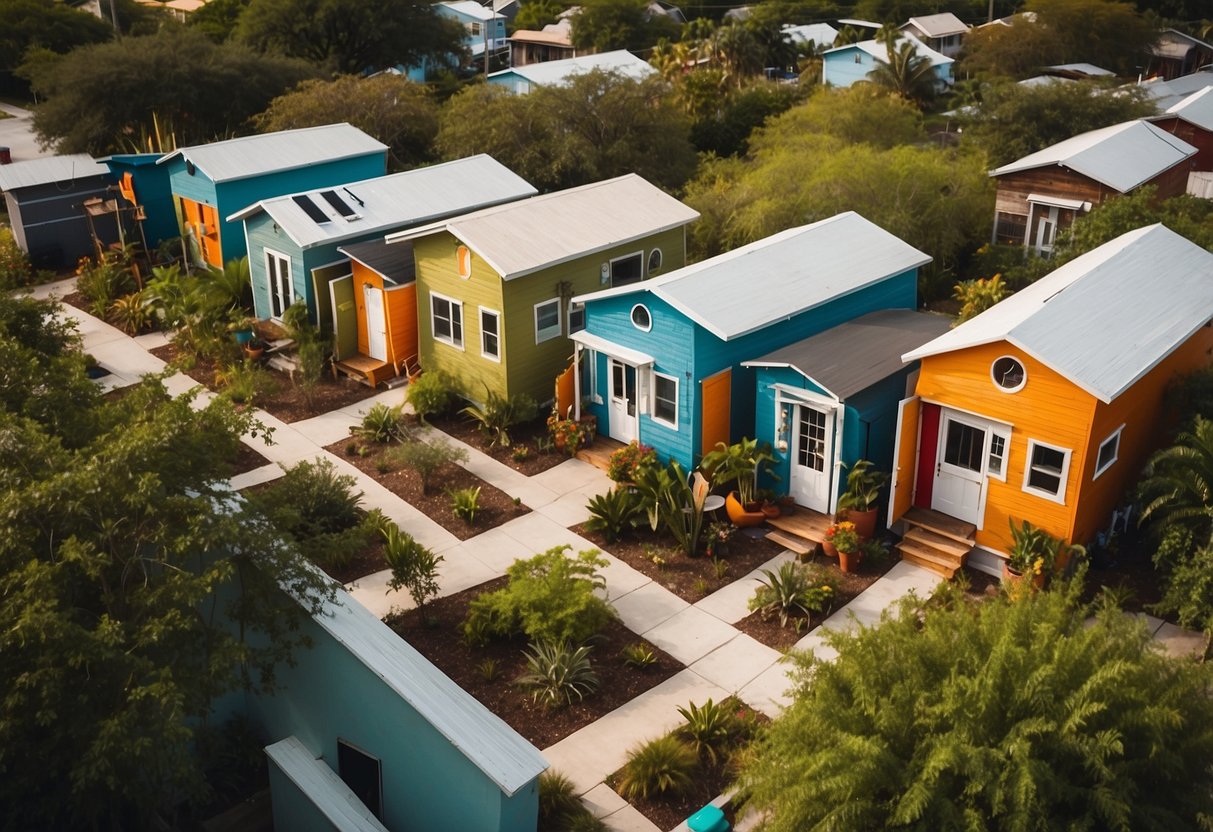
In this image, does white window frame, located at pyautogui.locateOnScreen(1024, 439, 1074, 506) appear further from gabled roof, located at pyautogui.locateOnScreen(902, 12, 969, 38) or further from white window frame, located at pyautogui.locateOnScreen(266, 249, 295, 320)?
gabled roof, located at pyautogui.locateOnScreen(902, 12, 969, 38)

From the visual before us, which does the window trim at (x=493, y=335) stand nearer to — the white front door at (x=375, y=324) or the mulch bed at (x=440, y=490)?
the mulch bed at (x=440, y=490)

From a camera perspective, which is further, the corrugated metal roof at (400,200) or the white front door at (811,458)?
the corrugated metal roof at (400,200)

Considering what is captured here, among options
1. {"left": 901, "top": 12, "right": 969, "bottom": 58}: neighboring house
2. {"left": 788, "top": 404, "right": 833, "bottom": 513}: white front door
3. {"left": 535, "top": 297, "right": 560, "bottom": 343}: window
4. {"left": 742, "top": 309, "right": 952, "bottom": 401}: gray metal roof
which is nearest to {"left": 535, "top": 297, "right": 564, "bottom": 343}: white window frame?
{"left": 535, "top": 297, "right": 560, "bottom": 343}: window

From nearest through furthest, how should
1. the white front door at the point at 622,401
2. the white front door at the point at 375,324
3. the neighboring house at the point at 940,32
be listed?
the white front door at the point at 622,401 → the white front door at the point at 375,324 → the neighboring house at the point at 940,32

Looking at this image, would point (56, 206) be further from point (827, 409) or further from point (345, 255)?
point (827, 409)

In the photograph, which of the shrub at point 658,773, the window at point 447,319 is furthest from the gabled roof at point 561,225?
the shrub at point 658,773

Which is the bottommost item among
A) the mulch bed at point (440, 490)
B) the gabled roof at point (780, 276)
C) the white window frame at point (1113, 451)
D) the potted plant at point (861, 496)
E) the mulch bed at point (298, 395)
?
the mulch bed at point (298, 395)
